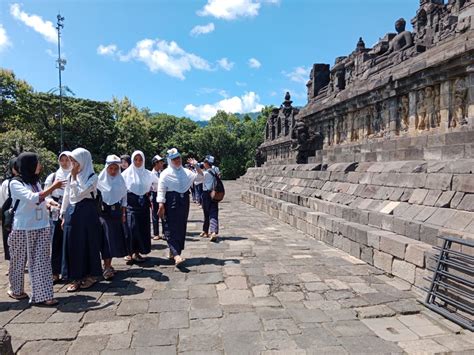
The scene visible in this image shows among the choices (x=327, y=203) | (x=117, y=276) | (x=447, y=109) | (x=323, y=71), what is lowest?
(x=117, y=276)

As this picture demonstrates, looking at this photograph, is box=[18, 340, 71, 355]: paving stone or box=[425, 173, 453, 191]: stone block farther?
box=[425, 173, 453, 191]: stone block

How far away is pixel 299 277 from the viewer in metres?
5.08

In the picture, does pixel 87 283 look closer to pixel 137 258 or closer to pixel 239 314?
pixel 137 258

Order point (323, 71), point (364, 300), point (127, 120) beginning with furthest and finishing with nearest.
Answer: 1. point (127, 120)
2. point (323, 71)
3. point (364, 300)

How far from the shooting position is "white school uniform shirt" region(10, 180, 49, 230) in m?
3.94

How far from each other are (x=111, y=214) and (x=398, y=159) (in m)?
5.64

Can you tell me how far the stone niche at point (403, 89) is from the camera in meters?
6.39

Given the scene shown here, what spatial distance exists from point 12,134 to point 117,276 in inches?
904

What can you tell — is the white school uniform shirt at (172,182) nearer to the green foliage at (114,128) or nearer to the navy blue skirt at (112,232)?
the navy blue skirt at (112,232)

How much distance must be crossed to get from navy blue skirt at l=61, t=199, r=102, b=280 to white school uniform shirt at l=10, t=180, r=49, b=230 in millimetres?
354

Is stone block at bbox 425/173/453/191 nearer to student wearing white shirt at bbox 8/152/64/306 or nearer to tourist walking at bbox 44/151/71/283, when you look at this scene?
student wearing white shirt at bbox 8/152/64/306

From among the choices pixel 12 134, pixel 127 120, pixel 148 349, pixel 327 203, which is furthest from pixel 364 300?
pixel 127 120

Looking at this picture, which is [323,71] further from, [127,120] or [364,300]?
[127,120]

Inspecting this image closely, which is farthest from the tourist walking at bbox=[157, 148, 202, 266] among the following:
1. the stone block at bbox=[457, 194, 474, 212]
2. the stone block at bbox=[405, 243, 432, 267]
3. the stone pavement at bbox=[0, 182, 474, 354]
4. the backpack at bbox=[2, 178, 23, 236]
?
the stone block at bbox=[457, 194, 474, 212]
